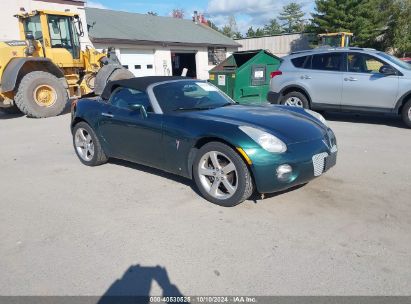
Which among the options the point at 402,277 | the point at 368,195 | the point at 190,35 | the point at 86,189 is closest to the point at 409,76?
the point at 368,195

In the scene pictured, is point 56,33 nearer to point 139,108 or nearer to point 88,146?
point 88,146

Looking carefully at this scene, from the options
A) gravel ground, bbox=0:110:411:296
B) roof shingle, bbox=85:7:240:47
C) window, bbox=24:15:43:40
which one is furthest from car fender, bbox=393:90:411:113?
roof shingle, bbox=85:7:240:47

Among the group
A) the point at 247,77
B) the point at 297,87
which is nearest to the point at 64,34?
the point at 247,77

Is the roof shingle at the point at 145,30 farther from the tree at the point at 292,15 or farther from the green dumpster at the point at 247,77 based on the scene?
the tree at the point at 292,15

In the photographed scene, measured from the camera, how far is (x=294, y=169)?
3.63 metres

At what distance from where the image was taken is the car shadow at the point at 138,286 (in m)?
2.52

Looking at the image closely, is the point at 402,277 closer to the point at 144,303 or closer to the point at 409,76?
the point at 144,303

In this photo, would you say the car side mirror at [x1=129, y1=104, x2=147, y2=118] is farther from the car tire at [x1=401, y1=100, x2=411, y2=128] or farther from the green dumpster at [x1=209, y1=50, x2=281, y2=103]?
the green dumpster at [x1=209, y1=50, x2=281, y2=103]

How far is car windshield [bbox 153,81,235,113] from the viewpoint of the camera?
447 centimetres

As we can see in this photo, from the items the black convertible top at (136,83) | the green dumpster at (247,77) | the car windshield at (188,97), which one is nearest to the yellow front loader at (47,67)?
the green dumpster at (247,77)

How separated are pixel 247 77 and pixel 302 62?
2434 millimetres

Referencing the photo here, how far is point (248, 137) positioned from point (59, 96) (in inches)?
371

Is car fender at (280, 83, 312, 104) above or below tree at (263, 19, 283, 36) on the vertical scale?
below

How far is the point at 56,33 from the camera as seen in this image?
39.0 feet
